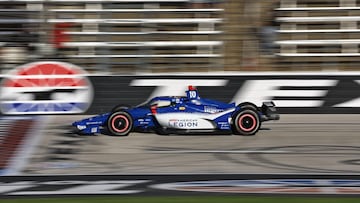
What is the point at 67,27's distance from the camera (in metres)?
16.1

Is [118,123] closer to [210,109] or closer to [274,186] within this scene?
[210,109]

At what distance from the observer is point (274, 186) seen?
8.12 m

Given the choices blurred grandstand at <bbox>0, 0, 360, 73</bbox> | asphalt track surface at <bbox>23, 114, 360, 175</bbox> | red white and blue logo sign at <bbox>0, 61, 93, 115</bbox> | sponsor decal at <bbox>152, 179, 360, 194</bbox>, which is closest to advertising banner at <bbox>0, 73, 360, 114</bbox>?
red white and blue logo sign at <bbox>0, 61, 93, 115</bbox>

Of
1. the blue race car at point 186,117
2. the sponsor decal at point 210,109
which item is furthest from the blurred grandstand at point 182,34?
the sponsor decal at point 210,109

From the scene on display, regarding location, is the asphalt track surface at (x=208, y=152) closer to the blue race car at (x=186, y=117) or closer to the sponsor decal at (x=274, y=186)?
the blue race car at (x=186, y=117)

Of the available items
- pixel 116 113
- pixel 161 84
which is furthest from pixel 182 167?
pixel 161 84

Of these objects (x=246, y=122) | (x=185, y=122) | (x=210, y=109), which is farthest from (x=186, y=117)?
(x=246, y=122)

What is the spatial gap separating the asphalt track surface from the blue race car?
0.53ft

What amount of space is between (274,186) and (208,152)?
102 inches

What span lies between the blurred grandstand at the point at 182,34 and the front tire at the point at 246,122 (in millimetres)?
2958

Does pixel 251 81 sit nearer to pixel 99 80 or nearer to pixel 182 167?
pixel 99 80

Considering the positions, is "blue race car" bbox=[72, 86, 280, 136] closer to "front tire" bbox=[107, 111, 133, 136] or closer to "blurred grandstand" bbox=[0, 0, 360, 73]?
"front tire" bbox=[107, 111, 133, 136]

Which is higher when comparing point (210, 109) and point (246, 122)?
point (210, 109)

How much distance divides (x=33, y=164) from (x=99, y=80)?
485cm
